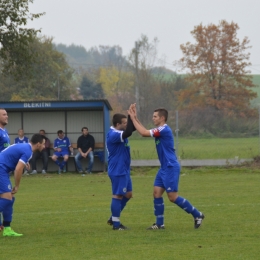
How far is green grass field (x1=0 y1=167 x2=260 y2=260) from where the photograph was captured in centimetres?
923

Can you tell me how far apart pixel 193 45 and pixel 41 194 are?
42.0 meters

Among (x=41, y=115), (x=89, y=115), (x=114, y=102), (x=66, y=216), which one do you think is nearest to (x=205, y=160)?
(x=89, y=115)

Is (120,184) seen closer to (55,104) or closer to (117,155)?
(117,155)

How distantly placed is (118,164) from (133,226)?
1215mm

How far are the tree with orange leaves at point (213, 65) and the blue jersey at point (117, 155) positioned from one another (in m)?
44.4

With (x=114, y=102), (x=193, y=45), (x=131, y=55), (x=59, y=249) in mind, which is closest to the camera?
(x=59, y=249)

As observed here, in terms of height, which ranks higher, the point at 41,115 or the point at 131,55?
the point at 131,55

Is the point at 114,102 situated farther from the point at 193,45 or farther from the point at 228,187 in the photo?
the point at 228,187

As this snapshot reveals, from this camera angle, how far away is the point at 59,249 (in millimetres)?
9609

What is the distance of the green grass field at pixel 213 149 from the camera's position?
2914 cm

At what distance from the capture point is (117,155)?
38.4ft

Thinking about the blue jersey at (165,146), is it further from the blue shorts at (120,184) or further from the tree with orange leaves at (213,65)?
the tree with orange leaves at (213,65)

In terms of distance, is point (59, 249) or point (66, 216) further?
point (66, 216)

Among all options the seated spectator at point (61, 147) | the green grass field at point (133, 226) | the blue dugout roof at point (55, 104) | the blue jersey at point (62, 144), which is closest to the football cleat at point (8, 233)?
the green grass field at point (133, 226)
